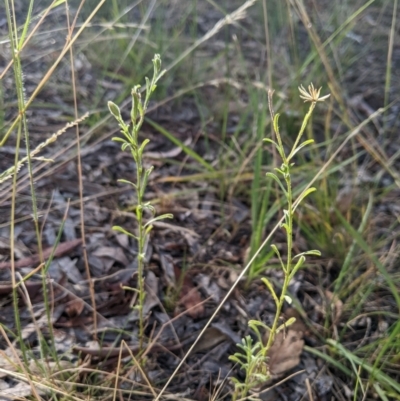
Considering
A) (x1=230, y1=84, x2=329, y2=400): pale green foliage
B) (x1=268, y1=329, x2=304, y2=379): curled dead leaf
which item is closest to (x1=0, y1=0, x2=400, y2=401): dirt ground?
(x1=268, y1=329, x2=304, y2=379): curled dead leaf

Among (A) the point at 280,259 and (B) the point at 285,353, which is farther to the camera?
(B) the point at 285,353

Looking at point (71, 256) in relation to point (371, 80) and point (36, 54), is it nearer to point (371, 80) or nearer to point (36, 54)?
point (36, 54)

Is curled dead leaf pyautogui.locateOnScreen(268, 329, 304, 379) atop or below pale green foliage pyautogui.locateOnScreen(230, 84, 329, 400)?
below

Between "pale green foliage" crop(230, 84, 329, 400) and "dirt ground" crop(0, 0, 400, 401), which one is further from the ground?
"pale green foliage" crop(230, 84, 329, 400)

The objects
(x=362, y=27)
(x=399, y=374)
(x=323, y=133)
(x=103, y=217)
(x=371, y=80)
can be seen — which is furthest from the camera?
(x=362, y=27)

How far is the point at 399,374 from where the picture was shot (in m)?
1.12

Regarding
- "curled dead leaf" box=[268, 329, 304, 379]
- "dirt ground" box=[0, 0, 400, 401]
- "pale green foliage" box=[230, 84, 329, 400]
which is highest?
"pale green foliage" box=[230, 84, 329, 400]

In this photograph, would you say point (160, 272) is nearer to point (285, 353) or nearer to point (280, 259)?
point (285, 353)

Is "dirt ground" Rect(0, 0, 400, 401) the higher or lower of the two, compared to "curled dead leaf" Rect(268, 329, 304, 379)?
higher

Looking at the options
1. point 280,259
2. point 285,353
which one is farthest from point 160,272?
point 280,259

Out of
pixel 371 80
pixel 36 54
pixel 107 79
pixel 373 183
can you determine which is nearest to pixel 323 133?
pixel 373 183

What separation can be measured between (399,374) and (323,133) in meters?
1.05

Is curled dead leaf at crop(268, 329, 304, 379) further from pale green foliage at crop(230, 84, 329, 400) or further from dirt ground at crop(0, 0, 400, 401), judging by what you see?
pale green foliage at crop(230, 84, 329, 400)

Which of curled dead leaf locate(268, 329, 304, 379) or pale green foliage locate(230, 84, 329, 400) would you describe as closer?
pale green foliage locate(230, 84, 329, 400)
